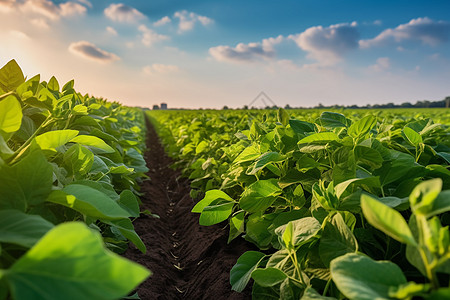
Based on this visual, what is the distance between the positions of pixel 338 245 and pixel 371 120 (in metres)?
0.66

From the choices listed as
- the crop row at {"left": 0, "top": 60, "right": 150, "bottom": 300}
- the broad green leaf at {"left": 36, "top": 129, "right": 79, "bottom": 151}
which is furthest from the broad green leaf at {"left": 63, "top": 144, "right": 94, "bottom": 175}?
the broad green leaf at {"left": 36, "top": 129, "right": 79, "bottom": 151}

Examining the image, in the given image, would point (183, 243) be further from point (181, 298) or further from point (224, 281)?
point (224, 281)

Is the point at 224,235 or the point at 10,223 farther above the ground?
the point at 10,223

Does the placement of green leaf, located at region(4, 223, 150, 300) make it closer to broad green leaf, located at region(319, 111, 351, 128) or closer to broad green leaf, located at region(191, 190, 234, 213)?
broad green leaf, located at region(191, 190, 234, 213)

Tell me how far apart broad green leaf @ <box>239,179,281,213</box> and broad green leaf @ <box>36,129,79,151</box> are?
86 centimetres

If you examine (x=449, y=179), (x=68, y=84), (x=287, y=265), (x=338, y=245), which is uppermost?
(x=68, y=84)

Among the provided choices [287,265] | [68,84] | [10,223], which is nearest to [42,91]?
[68,84]

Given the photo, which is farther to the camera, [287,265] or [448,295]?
[287,265]

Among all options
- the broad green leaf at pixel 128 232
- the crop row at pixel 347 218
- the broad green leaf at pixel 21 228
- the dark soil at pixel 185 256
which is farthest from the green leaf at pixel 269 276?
the dark soil at pixel 185 256

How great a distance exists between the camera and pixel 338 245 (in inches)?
43.6

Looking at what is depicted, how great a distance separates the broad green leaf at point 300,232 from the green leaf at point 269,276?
14cm

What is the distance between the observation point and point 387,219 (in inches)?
30.2

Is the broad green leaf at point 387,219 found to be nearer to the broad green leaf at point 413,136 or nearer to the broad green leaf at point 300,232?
the broad green leaf at point 300,232

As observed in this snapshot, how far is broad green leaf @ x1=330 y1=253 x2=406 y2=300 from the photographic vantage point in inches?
30.2
